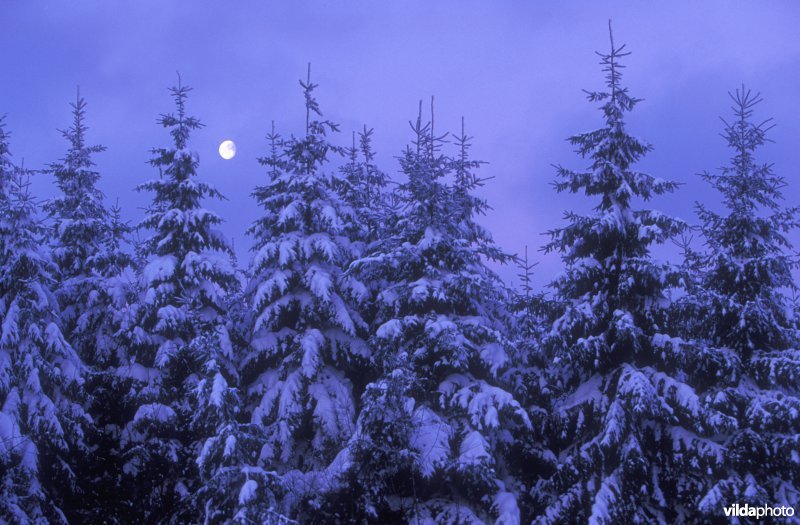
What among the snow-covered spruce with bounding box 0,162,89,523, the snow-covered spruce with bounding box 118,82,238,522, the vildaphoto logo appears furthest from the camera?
the snow-covered spruce with bounding box 118,82,238,522

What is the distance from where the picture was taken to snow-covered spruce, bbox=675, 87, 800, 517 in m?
15.3

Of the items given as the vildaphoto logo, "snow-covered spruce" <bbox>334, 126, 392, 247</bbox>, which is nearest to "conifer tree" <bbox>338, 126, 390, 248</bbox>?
"snow-covered spruce" <bbox>334, 126, 392, 247</bbox>

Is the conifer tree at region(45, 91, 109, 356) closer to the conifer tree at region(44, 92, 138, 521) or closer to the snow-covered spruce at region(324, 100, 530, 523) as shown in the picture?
the conifer tree at region(44, 92, 138, 521)

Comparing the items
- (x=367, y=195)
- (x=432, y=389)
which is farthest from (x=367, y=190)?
(x=432, y=389)

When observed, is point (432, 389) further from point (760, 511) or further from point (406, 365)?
point (760, 511)

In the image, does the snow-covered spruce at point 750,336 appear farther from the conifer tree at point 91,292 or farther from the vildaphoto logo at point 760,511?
the conifer tree at point 91,292

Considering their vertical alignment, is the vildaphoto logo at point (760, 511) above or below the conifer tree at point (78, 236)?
below

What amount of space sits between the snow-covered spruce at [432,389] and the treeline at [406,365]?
0.22 ft

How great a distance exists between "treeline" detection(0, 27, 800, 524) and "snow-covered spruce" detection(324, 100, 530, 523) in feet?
0.22

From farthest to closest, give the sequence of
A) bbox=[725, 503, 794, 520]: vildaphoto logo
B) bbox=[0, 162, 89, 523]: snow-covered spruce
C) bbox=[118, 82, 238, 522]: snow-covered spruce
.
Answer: bbox=[118, 82, 238, 522]: snow-covered spruce, bbox=[0, 162, 89, 523]: snow-covered spruce, bbox=[725, 503, 794, 520]: vildaphoto logo

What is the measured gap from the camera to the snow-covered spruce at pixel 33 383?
16766 mm

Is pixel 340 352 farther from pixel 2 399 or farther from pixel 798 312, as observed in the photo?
pixel 798 312

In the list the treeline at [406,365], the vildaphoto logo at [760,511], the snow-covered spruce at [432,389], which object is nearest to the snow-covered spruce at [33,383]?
the treeline at [406,365]

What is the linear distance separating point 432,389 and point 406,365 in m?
2.05
